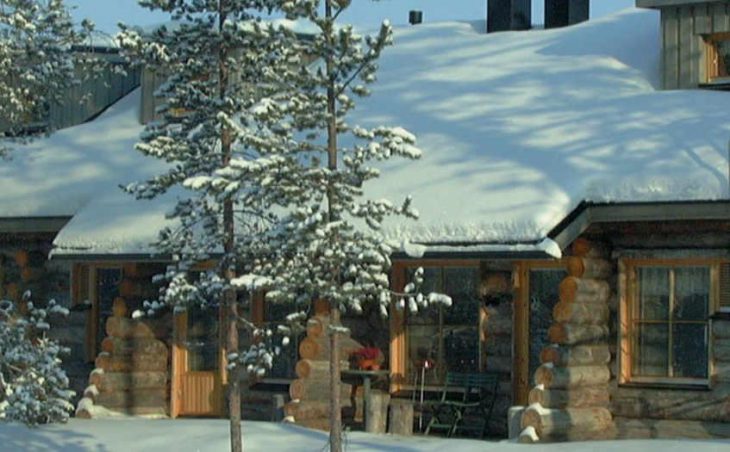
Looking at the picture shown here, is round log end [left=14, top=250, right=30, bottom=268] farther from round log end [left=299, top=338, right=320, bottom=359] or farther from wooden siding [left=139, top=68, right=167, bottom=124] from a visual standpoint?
round log end [left=299, top=338, right=320, bottom=359]

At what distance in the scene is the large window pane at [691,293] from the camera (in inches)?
776

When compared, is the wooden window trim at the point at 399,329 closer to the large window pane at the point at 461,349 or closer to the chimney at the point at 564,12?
the large window pane at the point at 461,349

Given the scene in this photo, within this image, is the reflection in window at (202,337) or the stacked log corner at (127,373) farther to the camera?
the reflection in window at (202,337)

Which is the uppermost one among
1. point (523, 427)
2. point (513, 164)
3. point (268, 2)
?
point (268, 2)

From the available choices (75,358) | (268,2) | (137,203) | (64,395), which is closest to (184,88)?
(268,2)

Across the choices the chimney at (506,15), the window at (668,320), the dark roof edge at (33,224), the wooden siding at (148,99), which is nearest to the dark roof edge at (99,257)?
the dark roof edge at (33,224)

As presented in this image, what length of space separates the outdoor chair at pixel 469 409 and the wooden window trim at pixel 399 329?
0.75m

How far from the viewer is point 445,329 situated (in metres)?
21.6

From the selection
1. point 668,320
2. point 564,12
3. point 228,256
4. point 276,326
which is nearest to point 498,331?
point 668,320

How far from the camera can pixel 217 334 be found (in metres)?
23.8

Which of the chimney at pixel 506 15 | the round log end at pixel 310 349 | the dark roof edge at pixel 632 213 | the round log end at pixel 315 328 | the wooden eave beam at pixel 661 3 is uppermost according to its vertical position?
the chimney at pixel 506 15

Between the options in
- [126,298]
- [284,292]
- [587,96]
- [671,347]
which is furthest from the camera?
[126,298]

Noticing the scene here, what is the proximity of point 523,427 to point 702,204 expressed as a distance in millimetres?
3054

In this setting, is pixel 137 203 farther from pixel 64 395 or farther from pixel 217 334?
pixel 64 395
